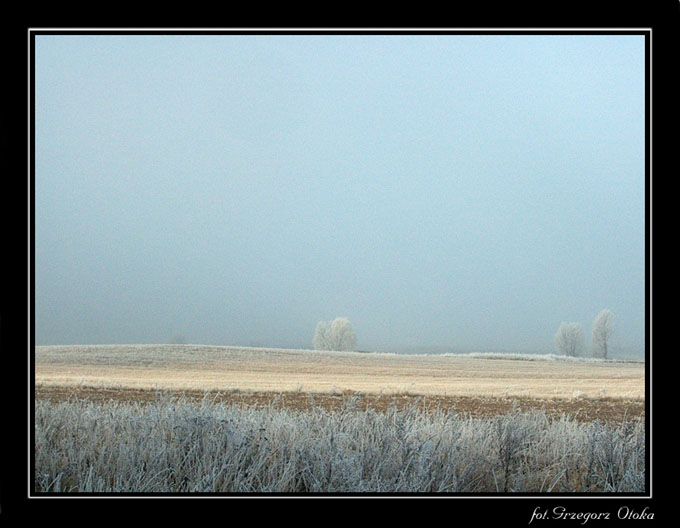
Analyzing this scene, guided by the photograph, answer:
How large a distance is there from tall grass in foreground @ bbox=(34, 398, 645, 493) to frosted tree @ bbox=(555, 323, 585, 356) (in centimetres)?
2685

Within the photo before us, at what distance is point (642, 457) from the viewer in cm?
377

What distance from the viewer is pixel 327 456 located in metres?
3.57

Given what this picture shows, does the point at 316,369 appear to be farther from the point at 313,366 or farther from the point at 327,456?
the point at 327,456

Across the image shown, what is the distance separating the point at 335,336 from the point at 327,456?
2326 centimetres

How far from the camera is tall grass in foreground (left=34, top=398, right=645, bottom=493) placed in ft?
11.2

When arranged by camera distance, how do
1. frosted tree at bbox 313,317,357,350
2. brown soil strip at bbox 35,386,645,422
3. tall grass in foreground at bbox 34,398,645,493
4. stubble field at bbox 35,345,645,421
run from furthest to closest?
frosted tree at bbox 313,317,357,350 < stubble field at bbox 35,345,645,421 < brown soil strip at bbox 35,386,645,422 < tall grass in foreground at bbox 34,398,645,493

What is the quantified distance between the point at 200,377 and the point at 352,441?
18.0 metres

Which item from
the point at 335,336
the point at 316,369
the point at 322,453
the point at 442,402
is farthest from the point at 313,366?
the point at 322,453

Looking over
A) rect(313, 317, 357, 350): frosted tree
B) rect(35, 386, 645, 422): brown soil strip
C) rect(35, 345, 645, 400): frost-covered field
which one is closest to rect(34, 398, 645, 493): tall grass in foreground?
rect(35, 386, 645, 422): brown soil strip

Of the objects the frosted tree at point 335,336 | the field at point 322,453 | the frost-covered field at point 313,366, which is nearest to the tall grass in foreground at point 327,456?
the field at point 322,453

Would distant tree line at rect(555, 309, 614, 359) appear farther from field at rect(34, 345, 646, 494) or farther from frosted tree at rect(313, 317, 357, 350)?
field at rect(34, 345, 646, 494)
